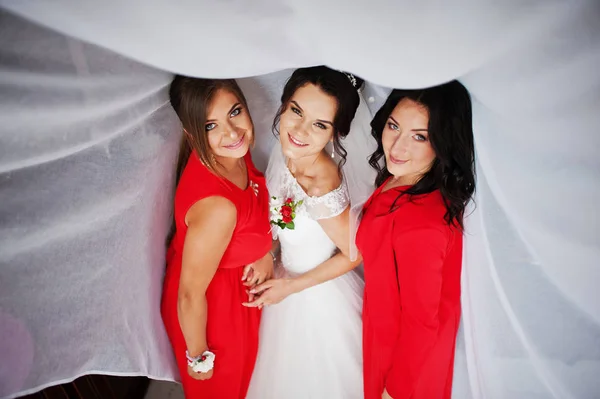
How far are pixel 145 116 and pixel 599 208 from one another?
46.2 inches

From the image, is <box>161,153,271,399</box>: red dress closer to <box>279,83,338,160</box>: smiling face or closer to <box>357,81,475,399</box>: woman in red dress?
<box>279,83,338,160</box>: smiling face

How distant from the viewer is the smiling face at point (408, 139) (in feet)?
3.57

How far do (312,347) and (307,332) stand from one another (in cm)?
7

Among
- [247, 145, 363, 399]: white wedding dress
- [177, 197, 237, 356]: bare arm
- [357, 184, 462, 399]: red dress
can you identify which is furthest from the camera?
[247, 145, 363, 399]: white wedding dress

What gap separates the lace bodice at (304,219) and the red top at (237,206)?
2.9 inches

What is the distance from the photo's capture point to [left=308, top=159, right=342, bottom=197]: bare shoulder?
4.87 feet

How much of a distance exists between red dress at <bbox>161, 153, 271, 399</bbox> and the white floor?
31.8 inches

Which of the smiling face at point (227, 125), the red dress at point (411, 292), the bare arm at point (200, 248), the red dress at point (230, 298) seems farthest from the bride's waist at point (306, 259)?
the smiling face at point (227, 125)

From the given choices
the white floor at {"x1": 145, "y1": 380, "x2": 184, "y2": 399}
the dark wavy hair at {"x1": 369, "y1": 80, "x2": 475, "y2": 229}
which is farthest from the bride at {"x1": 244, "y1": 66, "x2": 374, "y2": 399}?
the white floor at {"x1": 145, "y1": 380, "x2": 184, "y2": 399}

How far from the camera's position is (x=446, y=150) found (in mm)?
1074

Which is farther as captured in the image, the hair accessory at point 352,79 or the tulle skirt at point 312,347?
the tulle skirt at point 312,347

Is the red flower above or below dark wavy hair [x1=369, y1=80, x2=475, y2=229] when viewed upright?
below

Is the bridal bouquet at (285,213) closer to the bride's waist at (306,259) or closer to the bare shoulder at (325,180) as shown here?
the bare shoulder at (325,180)

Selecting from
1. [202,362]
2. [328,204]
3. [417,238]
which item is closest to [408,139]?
[417,238]
